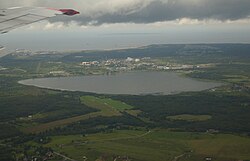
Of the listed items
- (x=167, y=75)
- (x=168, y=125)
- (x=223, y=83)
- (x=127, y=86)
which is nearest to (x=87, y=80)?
(x=127, y=86)

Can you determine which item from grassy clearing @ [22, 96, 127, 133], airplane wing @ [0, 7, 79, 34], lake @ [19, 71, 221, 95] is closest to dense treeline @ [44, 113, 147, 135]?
grassy clearing @ [22, 96, 127, 133]

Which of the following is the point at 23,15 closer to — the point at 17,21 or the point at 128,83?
the point at 17,21

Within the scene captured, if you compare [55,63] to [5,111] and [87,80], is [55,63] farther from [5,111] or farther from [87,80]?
[5,111]

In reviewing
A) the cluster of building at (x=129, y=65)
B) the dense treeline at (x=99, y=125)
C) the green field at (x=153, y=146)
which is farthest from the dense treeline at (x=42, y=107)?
the cluster of building at (x=129, y=65)

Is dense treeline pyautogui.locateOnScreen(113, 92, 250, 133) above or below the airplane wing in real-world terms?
below

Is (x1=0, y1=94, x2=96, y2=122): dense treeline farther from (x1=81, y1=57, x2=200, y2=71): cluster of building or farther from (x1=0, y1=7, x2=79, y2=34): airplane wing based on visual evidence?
(x1=81, y1=57, x2=200, y2=71): cluster of building

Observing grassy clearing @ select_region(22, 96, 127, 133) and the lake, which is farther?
the lake
